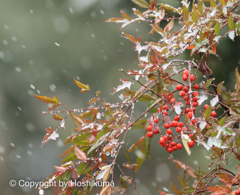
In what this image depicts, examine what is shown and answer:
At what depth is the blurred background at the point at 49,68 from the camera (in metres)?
2.11

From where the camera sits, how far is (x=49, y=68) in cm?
234

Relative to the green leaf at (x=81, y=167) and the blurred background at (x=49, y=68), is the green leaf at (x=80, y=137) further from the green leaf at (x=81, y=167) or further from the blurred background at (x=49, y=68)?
the blurred background at (x=49, y=68)

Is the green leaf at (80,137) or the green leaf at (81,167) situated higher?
the green leaf at (80,137)

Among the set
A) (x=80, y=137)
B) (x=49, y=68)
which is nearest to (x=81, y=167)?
(x=80, y=137)

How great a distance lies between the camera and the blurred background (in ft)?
6.93

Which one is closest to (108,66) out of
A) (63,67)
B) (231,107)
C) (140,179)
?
(63,67)

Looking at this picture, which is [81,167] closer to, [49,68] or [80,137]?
[80,137]

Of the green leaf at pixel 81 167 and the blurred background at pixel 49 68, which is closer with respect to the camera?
the green leaf at pixel 81 167

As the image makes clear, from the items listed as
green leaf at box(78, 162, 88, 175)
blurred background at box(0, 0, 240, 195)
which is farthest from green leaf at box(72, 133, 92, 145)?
blurred background at box(0, 0, 240, 195)

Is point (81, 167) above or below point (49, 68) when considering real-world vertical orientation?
below

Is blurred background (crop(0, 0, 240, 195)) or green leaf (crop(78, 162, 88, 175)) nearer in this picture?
green leaf (crop(78, 162, 88, 175))

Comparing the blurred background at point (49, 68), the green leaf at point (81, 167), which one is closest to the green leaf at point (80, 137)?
the green leaf at point (81, 167)

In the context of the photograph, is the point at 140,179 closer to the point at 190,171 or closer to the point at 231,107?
the point at 190,171

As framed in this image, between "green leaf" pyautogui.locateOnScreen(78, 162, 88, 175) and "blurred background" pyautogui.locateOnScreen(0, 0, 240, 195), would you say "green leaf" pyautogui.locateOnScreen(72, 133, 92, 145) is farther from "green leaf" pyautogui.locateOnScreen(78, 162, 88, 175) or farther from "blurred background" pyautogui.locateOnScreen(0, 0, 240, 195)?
"blurred background" pyautogui.locateOnScreen(0, 0, 240, 195)
